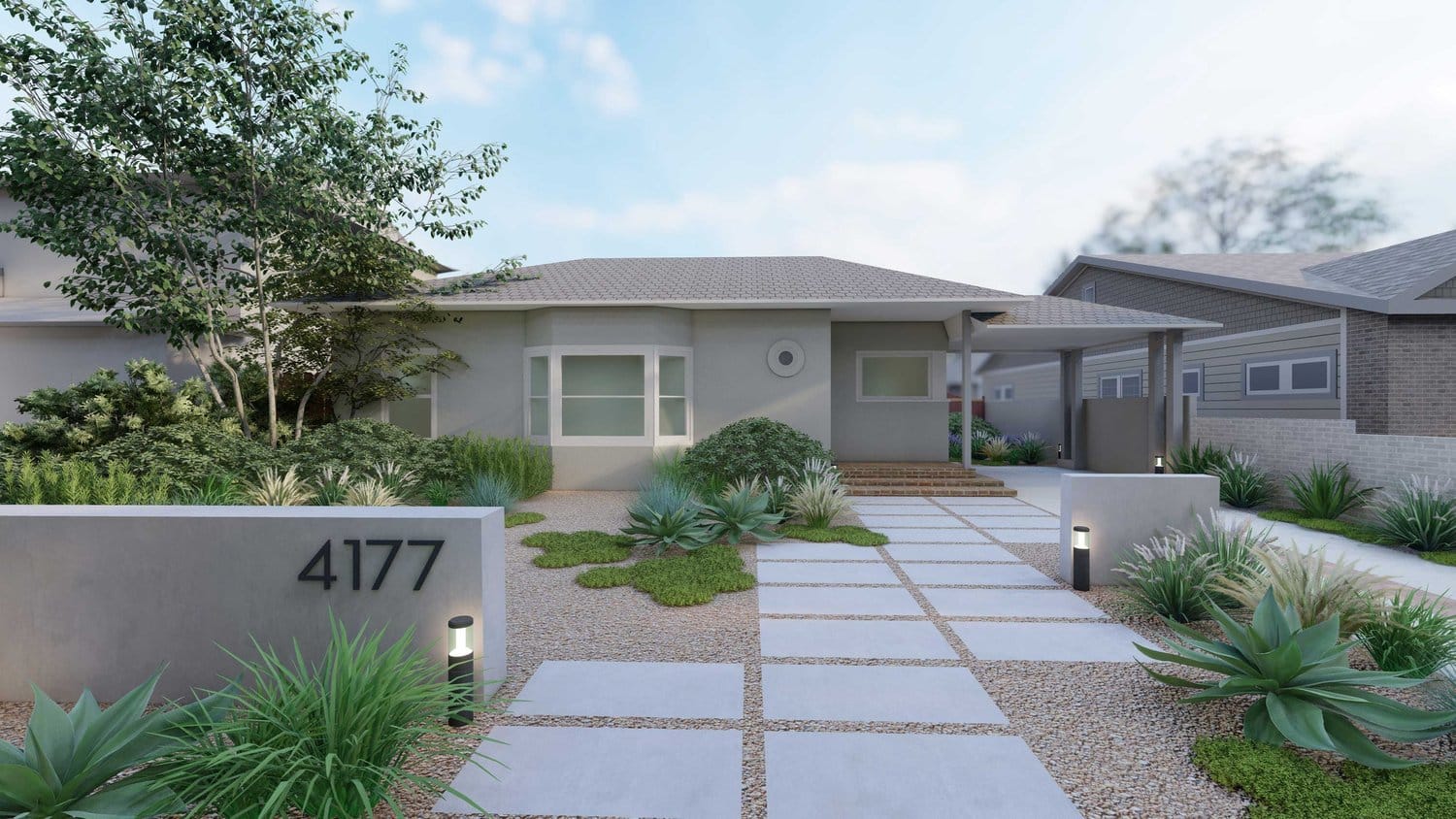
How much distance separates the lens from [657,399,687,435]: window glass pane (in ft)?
34.7

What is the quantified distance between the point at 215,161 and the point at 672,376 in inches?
265

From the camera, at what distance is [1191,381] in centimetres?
1455

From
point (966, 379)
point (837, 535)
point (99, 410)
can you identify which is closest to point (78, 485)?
point (99, 410)

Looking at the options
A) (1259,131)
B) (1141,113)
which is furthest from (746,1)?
(1259,131)

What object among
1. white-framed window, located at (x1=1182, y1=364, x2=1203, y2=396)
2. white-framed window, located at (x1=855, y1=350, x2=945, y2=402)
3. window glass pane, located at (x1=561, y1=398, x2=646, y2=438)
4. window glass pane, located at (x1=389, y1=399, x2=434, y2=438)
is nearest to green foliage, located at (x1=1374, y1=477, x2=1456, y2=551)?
white-framed window, located at (x1=855, y1=350, x2=945, y2=402)

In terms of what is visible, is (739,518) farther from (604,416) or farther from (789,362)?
(789,362)

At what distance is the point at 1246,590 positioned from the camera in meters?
3.74

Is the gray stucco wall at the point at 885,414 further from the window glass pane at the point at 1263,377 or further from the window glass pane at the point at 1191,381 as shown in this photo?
the window glass pane at the point at 1191,381

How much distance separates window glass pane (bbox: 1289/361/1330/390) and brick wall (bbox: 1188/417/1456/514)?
2270 mm

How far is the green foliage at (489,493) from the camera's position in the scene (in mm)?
7980

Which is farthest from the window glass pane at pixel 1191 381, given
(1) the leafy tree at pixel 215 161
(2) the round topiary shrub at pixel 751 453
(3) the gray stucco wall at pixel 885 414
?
(1) the leafy tree at pixel 215 161

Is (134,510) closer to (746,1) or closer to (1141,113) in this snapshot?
(746,1)

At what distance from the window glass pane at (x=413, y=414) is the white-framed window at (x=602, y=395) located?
2100 mm

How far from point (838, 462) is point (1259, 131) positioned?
99.5 feet
